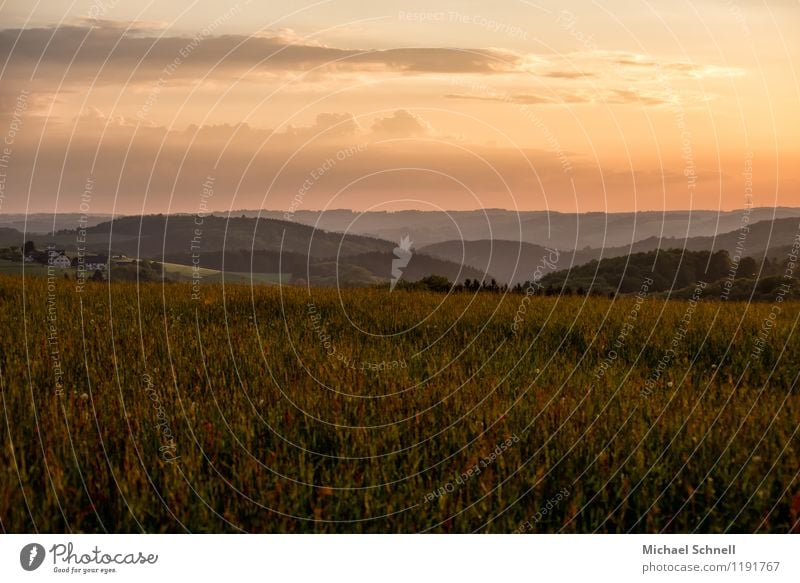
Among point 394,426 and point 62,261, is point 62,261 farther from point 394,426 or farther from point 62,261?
point 394,426

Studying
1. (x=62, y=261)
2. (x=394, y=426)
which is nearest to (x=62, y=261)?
(x=62, y=261)

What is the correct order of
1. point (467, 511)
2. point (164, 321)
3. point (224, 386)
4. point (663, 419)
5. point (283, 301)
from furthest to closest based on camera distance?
point (283, 301), point (164, 321), point (224, 386), point (663, 419), point (467, 511)

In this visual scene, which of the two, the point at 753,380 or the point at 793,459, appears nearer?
the point at 793,459

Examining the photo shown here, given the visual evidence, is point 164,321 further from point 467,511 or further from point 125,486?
point 467,511

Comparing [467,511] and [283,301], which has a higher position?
[283,301]

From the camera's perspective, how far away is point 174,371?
9211mm

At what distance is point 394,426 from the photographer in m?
7.51

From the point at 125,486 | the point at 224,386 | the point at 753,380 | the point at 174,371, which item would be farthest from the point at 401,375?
the point at 753,380

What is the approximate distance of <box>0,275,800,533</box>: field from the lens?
645 centimetres

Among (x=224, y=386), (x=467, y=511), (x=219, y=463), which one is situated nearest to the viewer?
(x=467, y=511)

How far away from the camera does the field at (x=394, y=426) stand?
6445mm

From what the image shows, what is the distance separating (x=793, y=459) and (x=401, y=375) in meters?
4.06

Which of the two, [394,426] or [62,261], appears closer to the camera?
[394,426]
